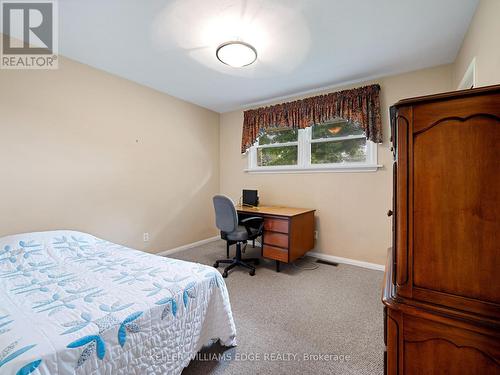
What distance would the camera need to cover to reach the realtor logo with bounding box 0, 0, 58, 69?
1.88 metres

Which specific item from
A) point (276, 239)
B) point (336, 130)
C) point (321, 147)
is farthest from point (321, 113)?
point (276, 239)

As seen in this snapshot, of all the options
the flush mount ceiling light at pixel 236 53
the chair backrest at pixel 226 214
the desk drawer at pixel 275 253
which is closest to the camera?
the flush mount ceiling light at pixel 236 53

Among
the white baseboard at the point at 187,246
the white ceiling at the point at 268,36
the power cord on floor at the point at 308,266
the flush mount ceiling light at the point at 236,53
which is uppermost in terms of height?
the white ceiling at the point at 268,36

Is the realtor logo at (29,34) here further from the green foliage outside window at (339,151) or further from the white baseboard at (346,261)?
the white baseboard at (346,261)

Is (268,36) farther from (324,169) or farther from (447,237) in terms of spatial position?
(447,237)

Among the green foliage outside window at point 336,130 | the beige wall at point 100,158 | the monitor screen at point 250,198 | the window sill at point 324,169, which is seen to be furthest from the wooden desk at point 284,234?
the beige wall at point 100,158

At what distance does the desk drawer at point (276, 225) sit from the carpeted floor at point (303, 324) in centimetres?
55

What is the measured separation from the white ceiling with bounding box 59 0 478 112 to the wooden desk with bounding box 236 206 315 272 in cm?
178

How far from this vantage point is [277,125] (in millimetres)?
3684

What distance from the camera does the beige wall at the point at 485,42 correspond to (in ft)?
4.62

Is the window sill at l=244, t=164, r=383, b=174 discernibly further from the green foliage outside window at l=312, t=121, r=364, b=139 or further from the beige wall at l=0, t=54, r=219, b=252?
the beige wall at l=0, t=54, r=219, b=252

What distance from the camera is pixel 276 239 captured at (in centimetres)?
296

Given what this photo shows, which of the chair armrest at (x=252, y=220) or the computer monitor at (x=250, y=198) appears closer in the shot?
the chair armrest at (x=252, y=220)

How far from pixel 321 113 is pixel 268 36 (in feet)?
4.77
